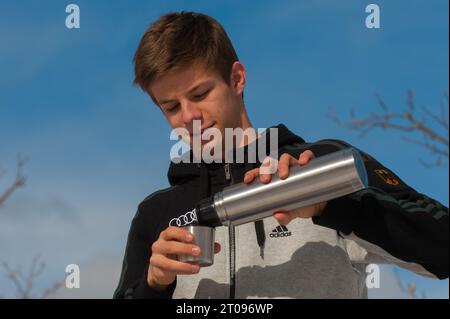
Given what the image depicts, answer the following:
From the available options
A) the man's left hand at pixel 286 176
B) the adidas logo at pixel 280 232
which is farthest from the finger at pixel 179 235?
the adidas logo at pixel 280 232

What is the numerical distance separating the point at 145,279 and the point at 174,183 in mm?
884

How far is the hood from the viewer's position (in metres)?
3.28

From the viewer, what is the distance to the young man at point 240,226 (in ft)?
8.25

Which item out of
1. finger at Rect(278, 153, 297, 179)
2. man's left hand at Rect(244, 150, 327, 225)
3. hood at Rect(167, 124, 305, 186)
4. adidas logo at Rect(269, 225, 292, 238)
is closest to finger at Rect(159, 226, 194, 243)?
man's left hand at Rect(244, 150, 327, 225)

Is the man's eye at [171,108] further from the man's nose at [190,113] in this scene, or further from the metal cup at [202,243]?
the metal cup at [202,243]

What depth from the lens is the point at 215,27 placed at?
3.71 meters

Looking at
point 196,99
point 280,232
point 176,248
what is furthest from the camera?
point 196,99

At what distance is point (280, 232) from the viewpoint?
304 centimetres

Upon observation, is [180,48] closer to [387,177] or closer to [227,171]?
[227,171]

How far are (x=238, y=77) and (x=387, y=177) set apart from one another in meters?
1.14

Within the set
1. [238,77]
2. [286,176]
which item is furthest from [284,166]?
[238,77]

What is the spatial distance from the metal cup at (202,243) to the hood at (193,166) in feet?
2.53
